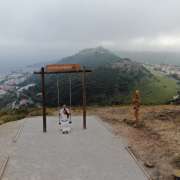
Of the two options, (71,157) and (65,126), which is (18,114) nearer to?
(65,126)

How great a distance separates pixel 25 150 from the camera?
9.76 meters

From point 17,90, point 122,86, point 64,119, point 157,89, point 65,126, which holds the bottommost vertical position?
point 157,89

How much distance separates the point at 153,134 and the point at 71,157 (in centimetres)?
397

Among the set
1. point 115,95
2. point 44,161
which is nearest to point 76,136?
point 44,161

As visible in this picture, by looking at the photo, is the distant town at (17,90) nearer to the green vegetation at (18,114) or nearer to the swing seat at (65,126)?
the green vegetation at (18,114)

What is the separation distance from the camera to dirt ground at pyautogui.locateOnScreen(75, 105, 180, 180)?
8.15m

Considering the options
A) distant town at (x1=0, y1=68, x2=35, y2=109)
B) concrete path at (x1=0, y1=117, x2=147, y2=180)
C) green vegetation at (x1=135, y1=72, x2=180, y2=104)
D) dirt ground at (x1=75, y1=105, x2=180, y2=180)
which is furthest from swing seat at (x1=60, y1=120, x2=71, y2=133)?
green vegetation at (x1=135, y1=72, x2=180, y2=104)

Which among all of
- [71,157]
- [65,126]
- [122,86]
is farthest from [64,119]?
[122,86]

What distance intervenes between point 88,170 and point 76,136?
13.5ft

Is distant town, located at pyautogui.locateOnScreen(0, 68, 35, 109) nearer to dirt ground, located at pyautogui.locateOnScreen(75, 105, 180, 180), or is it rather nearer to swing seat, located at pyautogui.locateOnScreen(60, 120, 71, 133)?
dirt ground, located at pyautogui.locateOnScreen(75, 105, 180, 180)

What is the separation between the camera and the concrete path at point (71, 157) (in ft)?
24.2

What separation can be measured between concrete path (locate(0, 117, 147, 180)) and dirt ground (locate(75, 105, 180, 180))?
1.61 ft

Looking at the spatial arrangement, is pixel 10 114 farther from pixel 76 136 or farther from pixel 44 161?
pixel 44 161

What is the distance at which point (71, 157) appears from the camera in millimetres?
8898
